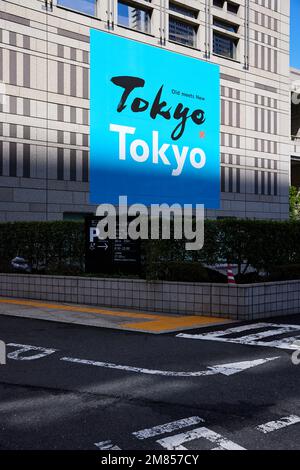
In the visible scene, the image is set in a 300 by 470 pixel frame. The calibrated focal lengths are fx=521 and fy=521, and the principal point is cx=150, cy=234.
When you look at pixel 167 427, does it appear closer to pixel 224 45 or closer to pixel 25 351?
pixel 25 351

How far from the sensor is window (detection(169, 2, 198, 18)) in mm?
41906

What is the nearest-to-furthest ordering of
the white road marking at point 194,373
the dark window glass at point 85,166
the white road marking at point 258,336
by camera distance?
the white road marking at point 194,373
the white road marking at point 258,336
the dark window glass at point 85,166

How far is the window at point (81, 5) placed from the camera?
36.1 meters

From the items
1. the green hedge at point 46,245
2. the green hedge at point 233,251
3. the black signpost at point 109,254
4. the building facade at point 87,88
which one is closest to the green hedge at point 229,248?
the green hedge at point 233,251

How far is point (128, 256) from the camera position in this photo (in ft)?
45.1

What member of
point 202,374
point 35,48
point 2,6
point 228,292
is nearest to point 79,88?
point 35,48

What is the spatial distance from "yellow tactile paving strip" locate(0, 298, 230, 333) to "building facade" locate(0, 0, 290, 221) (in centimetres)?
2155

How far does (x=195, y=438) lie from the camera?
4.72 meters

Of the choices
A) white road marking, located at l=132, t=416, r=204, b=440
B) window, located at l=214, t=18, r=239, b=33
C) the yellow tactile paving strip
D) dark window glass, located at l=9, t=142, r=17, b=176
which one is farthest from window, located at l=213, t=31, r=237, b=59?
white road marking, located at l=132, t=416, r=204, b=440

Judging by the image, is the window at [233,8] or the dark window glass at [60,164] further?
the window at [233,8]

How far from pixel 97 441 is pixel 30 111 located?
3196 centimetres

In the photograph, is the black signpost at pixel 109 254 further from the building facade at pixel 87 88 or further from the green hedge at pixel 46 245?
the building facade at pixel 87 88

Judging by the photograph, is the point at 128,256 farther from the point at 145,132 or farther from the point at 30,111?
the point at 145,132

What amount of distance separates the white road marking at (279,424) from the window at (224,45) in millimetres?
43849
